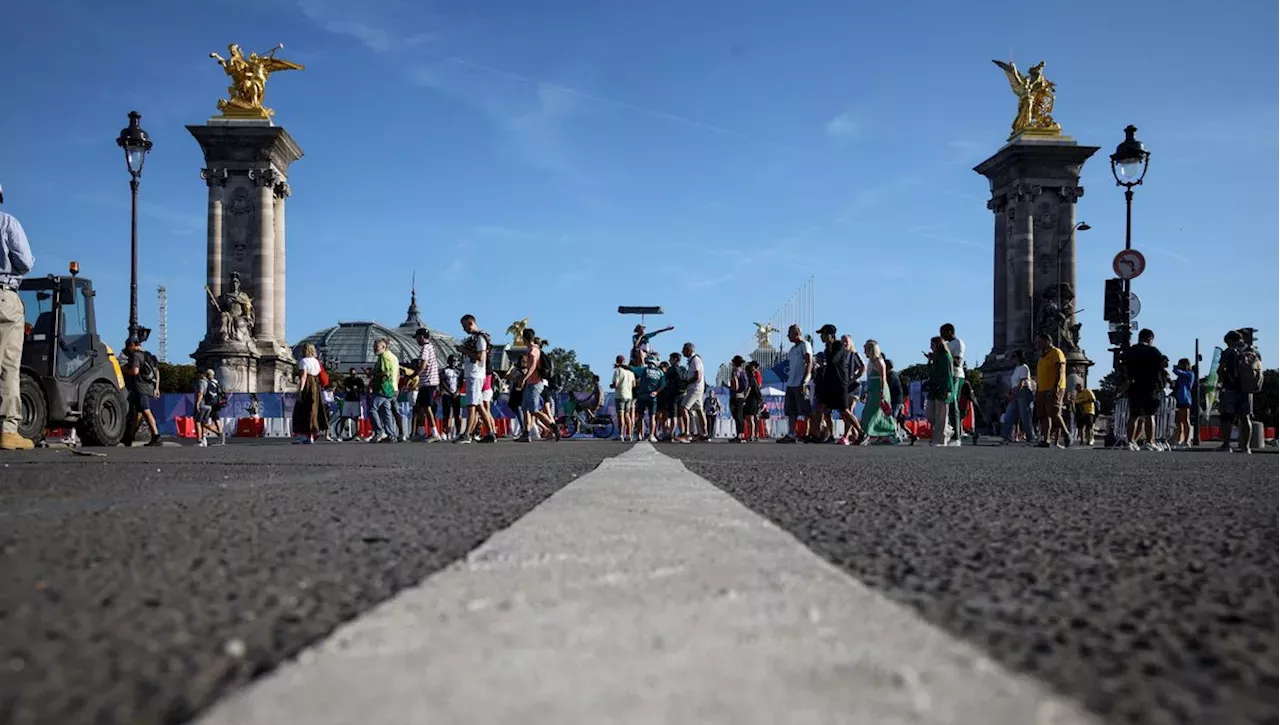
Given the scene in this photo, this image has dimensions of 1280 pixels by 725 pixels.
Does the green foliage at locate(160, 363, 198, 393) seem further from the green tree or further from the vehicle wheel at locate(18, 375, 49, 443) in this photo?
the vehicle wheel at locate(18, 375, 49, 443)

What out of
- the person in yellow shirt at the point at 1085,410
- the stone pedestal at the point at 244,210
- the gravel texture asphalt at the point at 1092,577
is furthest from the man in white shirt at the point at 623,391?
the stone pedestal at the point at 244,210

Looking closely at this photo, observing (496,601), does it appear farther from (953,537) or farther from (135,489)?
(135,489)

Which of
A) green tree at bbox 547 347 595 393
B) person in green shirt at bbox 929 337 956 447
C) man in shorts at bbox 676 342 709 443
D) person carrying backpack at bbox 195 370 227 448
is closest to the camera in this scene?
person in green shirt at bbox 929 337 956 447

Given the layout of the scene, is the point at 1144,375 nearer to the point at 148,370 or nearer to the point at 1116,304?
the point at 1116,304

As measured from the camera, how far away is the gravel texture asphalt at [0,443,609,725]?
4.50ft

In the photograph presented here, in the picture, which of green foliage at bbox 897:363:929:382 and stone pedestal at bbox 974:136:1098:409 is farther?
green foliage at bbox 897:363:929:382

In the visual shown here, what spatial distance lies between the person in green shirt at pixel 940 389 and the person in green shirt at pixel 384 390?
9101 millimetres

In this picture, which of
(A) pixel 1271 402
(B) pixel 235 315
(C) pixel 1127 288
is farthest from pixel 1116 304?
(A) pixel 1271 402

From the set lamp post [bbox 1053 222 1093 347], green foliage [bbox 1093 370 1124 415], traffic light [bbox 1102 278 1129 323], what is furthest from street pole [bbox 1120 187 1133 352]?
green foliage [bbox 1093 370 1124 415]

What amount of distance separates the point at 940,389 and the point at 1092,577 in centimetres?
1500

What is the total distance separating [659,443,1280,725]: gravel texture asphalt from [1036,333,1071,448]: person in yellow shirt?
1143cm

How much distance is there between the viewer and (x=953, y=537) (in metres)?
3.14

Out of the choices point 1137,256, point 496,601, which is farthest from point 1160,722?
point 1137,256

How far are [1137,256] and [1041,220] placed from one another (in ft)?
110
